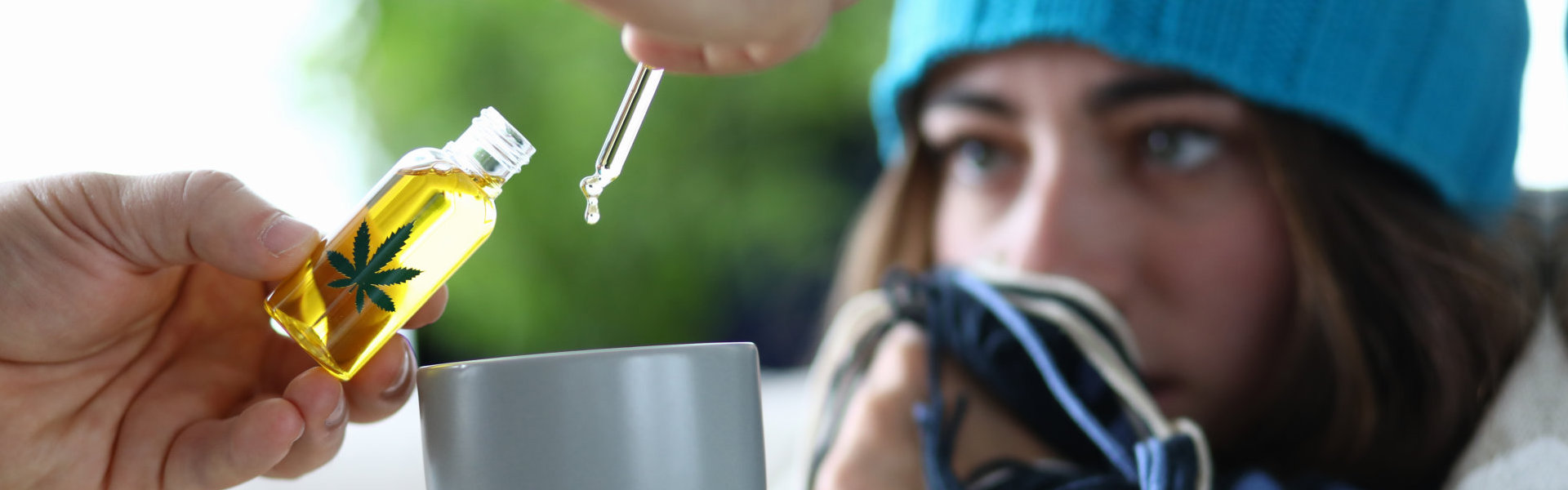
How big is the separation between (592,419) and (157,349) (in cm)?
32

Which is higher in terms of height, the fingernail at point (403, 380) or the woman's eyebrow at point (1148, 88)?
the woman's eyebrow at point (1148, 88)

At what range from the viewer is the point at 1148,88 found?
0.89m

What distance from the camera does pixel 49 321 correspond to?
49cm

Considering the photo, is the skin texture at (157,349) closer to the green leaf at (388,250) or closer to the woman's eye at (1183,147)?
the green leaf at (388,250)

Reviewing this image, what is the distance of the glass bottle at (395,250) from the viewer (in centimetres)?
45

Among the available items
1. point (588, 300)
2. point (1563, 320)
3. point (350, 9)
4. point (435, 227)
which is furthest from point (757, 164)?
point (435, 227)

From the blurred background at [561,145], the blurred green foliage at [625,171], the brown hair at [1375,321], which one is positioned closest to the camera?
the brown hair at [1375,321]

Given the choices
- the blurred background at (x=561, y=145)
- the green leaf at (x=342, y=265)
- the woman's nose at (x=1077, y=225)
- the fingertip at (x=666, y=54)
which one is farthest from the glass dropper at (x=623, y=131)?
the blurred background at (x=561, y=145)

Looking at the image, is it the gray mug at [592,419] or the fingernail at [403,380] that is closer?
the gray mug at [592,419]

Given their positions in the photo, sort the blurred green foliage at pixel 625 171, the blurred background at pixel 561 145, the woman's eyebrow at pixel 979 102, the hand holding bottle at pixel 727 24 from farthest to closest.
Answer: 1. the blurred green foliage at pixel 625 171
2. the blurred background at pixel 561 145
3. the woman's eyebrow at pixel 979 102
4. the hand holding bottle at pixel 727 24

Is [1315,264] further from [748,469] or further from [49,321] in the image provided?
[49,321]

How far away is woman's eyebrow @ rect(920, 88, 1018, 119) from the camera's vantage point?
0.96m

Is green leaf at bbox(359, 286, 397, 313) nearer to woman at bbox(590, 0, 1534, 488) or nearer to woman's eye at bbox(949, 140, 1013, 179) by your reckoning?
woman at bbox(590, 0, 1534, 488)

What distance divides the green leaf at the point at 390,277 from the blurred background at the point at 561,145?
1205 millimetres
